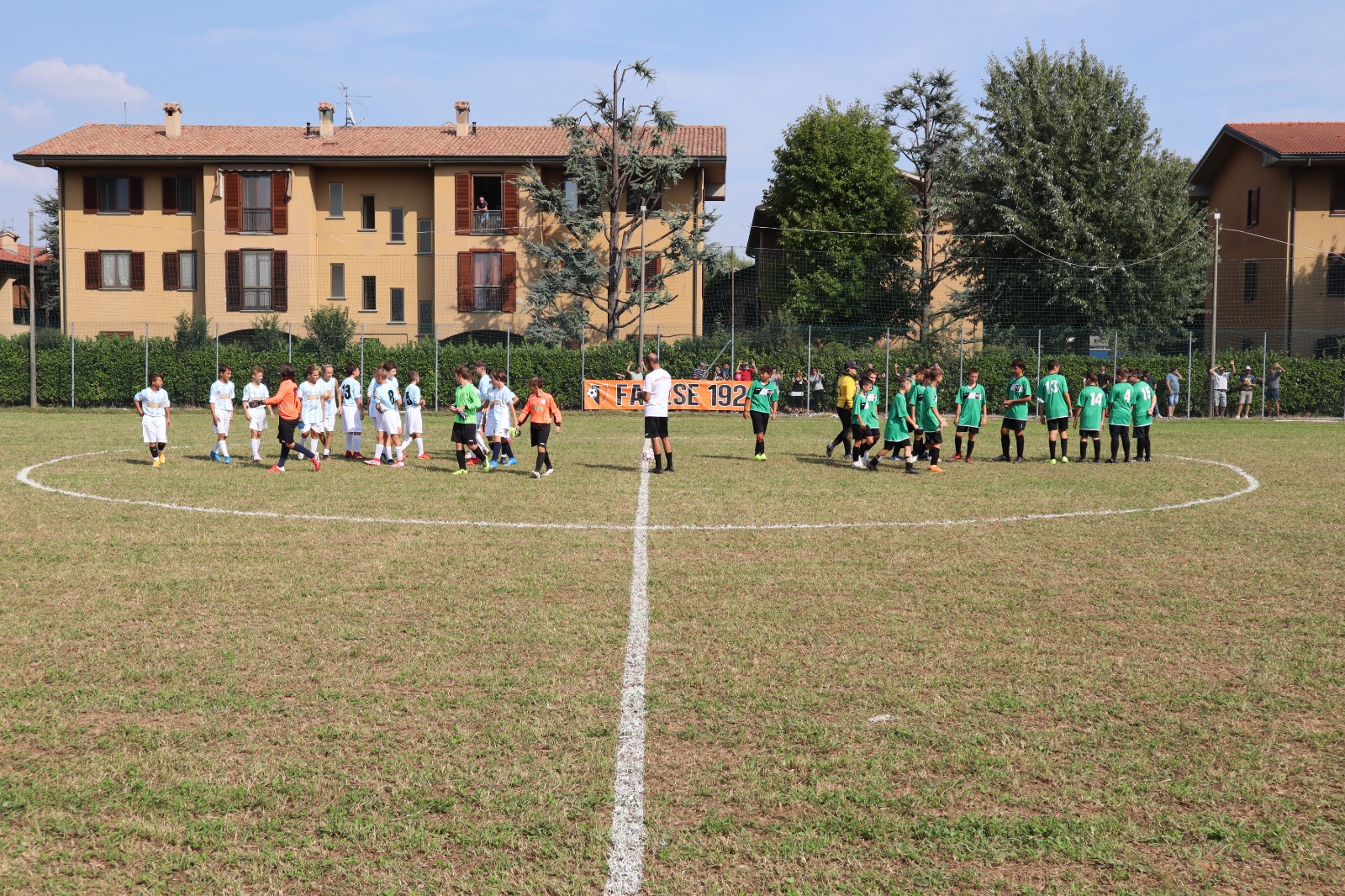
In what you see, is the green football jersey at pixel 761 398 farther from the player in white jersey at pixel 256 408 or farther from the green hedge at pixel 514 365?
the green hedge at pixel 514 365

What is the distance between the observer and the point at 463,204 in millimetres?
46688

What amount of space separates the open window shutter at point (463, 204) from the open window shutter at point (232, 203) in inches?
358

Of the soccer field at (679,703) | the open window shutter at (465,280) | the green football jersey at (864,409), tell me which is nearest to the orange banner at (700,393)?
the open window shutter at (465,280)

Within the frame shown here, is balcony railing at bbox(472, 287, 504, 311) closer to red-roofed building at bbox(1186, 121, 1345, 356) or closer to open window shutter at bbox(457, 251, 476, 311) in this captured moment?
open window shutter at bbox(457, 251, 476, 311)

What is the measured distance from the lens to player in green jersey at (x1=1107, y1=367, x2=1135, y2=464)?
1980 centimetres

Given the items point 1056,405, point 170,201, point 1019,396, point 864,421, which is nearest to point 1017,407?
point 1019,396

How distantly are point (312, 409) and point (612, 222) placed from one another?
1051 inches

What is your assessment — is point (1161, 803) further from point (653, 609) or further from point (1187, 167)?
point (1187, 167)

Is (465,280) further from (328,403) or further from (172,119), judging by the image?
(328,403)

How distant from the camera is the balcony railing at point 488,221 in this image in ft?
153

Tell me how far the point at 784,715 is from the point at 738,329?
1232 inches

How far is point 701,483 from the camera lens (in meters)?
16.5

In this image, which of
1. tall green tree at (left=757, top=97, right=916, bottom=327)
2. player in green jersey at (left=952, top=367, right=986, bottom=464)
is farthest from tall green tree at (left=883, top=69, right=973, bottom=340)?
player in green jersey at (left=952, top=367, right=986, bottom=464)

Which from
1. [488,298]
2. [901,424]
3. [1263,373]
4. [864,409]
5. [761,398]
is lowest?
[901,424]
